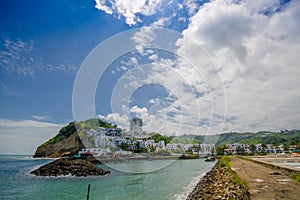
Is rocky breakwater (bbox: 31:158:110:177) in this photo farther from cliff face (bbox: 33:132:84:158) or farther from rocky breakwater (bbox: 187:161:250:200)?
cliff face (bbox: 33:132:84:158)

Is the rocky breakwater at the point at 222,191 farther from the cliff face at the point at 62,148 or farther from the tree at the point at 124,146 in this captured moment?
the cliff face at the point at 62,148

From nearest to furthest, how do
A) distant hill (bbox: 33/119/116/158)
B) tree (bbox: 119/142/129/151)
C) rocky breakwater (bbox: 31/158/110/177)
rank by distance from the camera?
rocky breakwater (bbox: 31/158/110/177), distant hill (bbox: 33/119/116/158), tree (bbox: 119/142/129/151)

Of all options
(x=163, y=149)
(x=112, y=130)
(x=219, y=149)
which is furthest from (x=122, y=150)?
(x=219, y=149)

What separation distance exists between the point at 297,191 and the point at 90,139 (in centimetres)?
6873

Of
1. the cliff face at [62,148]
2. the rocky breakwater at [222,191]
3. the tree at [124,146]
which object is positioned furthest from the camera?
the cliff face at [62,148]

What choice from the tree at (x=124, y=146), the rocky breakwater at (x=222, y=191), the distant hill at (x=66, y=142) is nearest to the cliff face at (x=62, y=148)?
the distant hill at (x=66, y=142)

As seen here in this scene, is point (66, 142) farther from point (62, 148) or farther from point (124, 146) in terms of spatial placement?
point (124, 146)

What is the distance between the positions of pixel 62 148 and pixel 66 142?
320 centimetres

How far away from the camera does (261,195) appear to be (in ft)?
27.1

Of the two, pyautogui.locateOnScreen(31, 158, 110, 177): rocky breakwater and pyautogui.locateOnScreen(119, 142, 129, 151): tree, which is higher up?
pyautogui.locateOnScreen(119, 142, 129, 151): tree

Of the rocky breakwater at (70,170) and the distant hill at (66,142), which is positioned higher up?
the distant hill at (66,142)

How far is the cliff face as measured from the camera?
79.2m

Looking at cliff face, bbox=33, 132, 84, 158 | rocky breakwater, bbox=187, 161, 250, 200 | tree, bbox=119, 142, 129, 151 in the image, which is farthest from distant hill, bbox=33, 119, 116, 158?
rocky breakwater, bbox=187, 161, 250, 200

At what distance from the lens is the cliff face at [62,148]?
7919 centimetres
